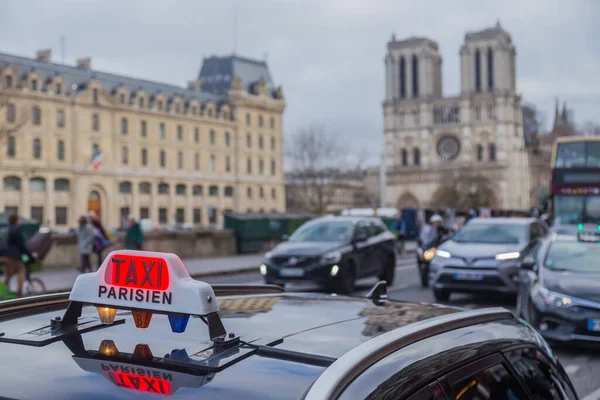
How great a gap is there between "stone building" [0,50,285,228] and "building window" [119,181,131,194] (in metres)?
0.10

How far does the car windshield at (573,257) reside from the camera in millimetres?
10688

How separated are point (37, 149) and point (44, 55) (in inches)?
485

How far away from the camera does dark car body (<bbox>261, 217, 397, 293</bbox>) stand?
1580 centimetres

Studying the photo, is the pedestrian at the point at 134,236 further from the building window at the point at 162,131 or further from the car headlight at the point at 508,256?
the building window at the point at 162,131

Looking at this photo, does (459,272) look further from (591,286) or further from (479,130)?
(479,130)

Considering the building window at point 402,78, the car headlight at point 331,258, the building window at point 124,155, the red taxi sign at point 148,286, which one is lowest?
the car headlight at point 331,258

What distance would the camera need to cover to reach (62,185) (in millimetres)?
72312

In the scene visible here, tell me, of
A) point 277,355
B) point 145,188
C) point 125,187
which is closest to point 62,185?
point 125,187

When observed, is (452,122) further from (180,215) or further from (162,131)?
(162,131)

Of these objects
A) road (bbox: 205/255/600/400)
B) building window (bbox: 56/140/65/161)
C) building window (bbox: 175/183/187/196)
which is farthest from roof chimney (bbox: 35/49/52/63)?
road (bbox: 205/255/600/400)

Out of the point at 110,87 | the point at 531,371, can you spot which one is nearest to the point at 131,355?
the point at 531,371

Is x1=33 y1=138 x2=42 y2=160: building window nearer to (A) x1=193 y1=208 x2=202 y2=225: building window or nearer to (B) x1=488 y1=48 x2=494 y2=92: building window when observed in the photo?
(A) x1=193 y1=208 x2=202 y2=225: building window

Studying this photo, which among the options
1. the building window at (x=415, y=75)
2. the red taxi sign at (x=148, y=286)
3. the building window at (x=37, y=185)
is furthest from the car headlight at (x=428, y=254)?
the building window at (x=415, y=75)

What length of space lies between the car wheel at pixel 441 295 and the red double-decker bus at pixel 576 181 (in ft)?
42.3
